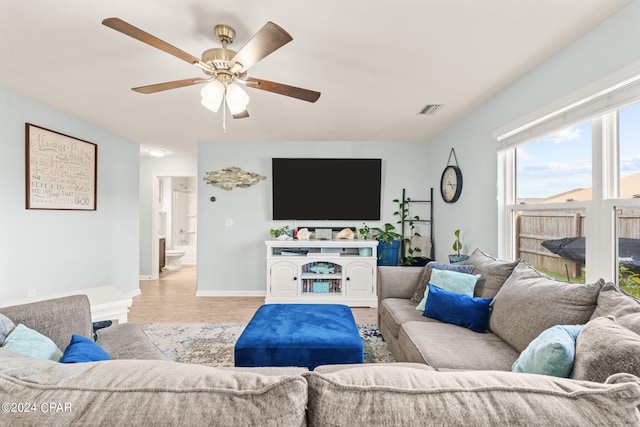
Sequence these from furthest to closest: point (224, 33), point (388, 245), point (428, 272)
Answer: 1. point (388, 245)
2. point (428, 272)
3. point (224, 33)

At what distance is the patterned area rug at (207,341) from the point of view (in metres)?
2.41

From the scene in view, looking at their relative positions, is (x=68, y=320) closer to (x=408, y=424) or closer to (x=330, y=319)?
(x=330, y=319)

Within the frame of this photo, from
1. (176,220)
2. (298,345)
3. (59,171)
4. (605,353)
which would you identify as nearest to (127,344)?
(298,345)

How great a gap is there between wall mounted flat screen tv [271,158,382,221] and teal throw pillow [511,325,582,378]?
3.18 metres

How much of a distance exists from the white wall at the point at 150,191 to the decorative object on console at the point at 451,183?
14.1 feet

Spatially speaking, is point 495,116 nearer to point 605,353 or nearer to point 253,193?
point 605,353

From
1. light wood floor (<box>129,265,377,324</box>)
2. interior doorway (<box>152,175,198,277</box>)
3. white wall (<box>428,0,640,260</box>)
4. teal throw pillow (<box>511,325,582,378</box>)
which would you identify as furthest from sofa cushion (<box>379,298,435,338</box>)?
interior doorway (<box>152,175,198,277</box>)

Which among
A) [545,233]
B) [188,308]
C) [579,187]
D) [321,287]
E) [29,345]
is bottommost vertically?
[188,308]

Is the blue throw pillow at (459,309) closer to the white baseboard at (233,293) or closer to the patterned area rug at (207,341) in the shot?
the patterned area rug at (207,341)

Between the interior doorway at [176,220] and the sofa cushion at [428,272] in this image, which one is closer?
the sofa cushion at [428,272]

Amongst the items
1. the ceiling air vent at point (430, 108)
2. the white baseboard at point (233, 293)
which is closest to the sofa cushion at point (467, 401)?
A: the ceiling air vent at point (430, 108)

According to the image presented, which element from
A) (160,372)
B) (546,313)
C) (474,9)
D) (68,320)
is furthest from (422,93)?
(68,320)

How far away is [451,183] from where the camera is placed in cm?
356

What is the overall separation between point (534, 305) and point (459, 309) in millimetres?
478
